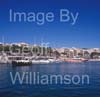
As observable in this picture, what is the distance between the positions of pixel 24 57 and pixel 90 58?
4.83 meters

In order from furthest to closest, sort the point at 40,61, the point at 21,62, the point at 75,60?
the point at 75,60, the point at 40,61, the point at 21,62

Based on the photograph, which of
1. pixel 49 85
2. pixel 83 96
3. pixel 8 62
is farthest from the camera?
pixel 8 62

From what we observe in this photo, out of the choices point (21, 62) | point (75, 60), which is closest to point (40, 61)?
point (21, 62)

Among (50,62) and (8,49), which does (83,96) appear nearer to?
(8,49)

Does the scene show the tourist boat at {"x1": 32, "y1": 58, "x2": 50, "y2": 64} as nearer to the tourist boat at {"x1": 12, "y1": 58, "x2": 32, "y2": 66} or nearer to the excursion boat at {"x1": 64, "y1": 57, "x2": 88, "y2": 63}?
the tourist boat at {"x1": 12, "y1": 58, "x2": 32, "y2": 66}

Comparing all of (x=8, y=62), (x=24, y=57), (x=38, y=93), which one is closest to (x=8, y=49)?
(x=24, y=57)

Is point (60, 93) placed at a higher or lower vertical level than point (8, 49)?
lower

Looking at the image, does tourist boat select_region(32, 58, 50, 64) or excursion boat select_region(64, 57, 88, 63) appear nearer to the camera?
tourist boat select_region(32, 58, 50, 64)

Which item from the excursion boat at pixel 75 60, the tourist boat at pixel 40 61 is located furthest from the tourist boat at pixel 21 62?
the excursion boat at pixel 75 60

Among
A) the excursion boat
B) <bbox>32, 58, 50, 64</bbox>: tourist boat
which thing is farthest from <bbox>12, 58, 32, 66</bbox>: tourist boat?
the excursion boat

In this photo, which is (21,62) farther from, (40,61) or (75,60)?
(75,60)

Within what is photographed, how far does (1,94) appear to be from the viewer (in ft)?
19.6

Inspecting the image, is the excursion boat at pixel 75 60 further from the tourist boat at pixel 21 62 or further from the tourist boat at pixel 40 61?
the tourist boat at pixel 21 62

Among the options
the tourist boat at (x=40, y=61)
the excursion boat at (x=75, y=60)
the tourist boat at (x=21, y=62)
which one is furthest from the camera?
the excursion boat at (x=75, y=60)
